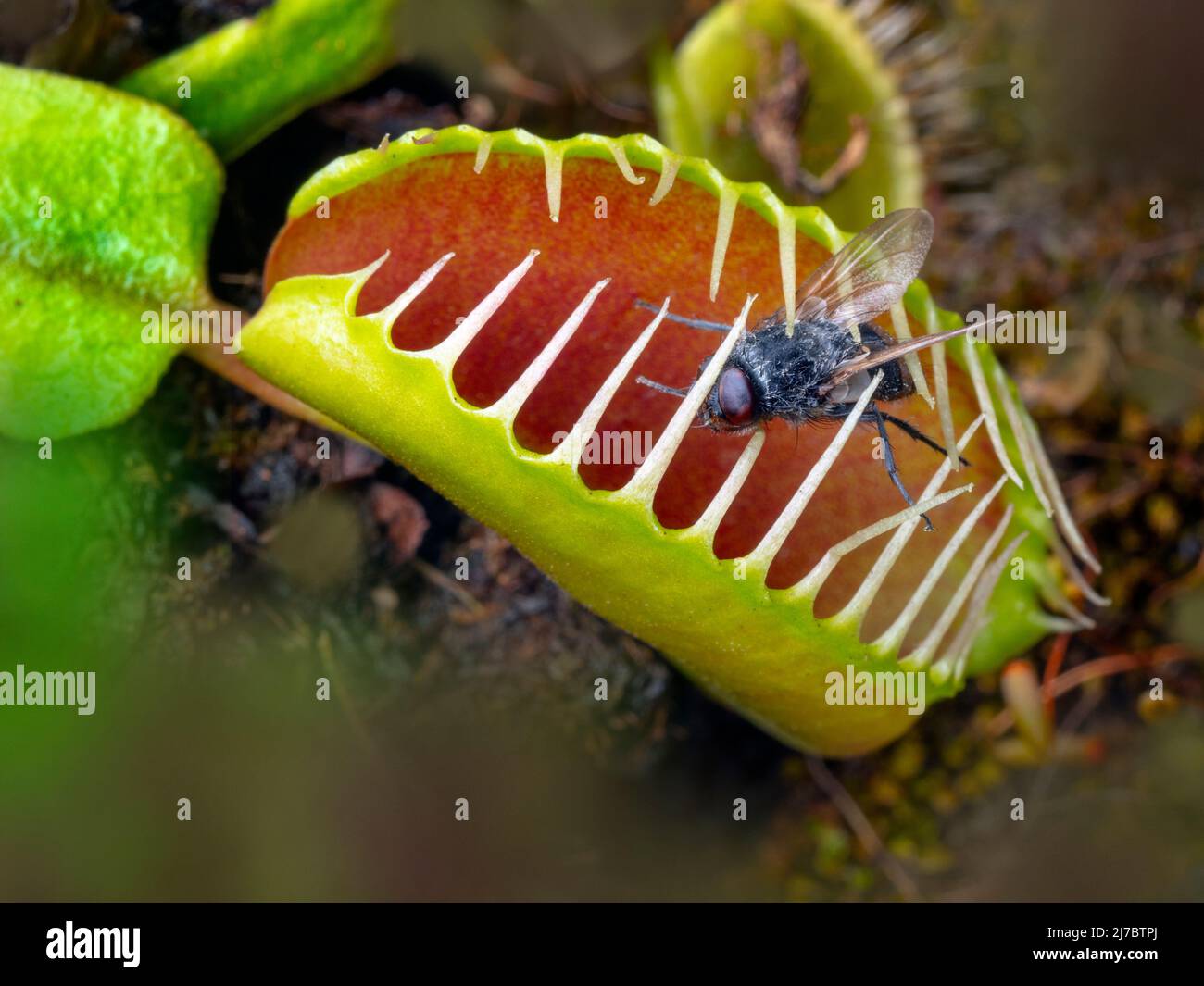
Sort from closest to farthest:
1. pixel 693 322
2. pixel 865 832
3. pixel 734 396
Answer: pixel 734 396 < pixel 693 322 < pixel 865 832

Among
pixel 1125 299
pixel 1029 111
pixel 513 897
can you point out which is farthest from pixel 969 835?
pixel 1029 111

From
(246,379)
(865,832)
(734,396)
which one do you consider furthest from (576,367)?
(865,832)

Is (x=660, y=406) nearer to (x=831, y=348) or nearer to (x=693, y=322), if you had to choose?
(x=693, y=322)

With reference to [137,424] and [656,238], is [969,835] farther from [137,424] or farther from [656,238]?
[137,424]

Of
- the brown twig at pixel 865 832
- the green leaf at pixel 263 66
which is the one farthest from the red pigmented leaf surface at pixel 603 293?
the brown twig at pixel 865 832

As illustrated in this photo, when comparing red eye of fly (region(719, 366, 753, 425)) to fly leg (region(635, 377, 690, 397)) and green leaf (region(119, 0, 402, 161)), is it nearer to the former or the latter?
fly leg (region(635, 377, 690, 397))

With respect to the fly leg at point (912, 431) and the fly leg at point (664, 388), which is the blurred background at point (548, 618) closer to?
the fly leg at point (664, 388)

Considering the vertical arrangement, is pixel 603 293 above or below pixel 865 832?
above
